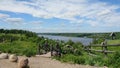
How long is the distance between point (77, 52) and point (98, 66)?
21.0ft

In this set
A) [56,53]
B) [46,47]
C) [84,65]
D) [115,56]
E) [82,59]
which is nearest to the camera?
[115,56]

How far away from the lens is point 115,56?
45.4 ft

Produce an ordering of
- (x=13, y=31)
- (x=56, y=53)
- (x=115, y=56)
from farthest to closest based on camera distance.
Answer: (x=13, y=31), (x=56, y=53), (x=115, y=56)

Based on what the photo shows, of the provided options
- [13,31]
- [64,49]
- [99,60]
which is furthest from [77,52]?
[13,31]

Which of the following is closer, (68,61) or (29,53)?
(68,61)

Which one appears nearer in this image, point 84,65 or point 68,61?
point 84,65

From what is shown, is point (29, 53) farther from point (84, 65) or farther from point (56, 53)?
point (84, 65)

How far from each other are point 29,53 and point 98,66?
25.8 feet

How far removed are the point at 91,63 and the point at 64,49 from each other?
6.27 metres

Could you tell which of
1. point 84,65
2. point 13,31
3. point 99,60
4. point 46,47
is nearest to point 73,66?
point 84,65

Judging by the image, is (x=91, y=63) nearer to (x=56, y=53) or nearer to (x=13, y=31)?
(x=56, y=53)

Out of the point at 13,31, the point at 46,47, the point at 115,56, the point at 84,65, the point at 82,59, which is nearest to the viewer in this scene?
the point at 115,56

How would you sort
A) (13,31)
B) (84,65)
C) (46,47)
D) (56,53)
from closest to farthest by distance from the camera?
1. (84,65)
2. (56,53)
3. (46,47)
4. (13,31)

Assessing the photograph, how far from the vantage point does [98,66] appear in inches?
572
